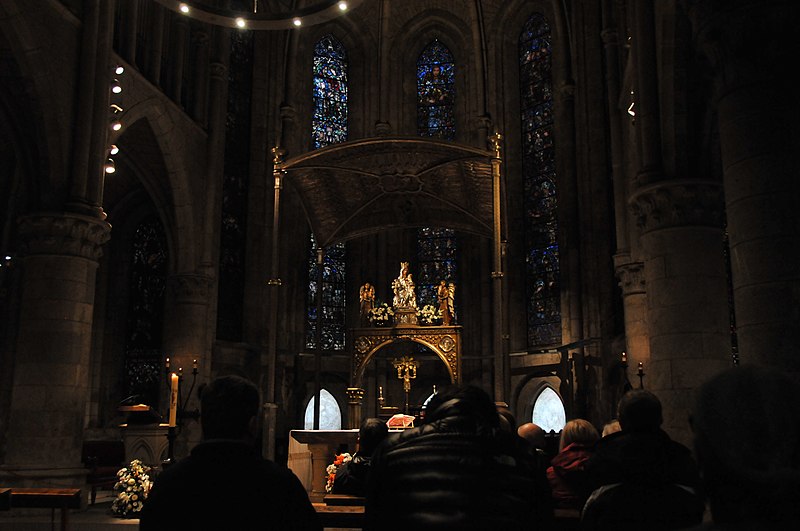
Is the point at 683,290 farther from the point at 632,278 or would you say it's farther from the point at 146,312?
the point at 146,312

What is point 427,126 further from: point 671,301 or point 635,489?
point 635,489

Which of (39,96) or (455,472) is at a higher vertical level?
(39,96)

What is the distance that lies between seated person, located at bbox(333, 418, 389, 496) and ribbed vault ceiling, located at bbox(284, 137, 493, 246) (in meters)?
7.39

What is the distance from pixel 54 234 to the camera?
11.9m

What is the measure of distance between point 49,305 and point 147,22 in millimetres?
7518

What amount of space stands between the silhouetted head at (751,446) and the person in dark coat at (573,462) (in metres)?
2.83

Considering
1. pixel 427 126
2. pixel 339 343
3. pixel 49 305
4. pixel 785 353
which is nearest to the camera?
pixel 785 353

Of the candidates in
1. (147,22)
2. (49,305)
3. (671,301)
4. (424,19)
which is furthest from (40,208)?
(424,19)

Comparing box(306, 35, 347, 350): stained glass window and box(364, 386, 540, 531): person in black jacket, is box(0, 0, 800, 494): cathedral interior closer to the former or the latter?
box(306, 35, 347, 350): stained glass window

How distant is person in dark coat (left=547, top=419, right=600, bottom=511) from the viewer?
4266mm

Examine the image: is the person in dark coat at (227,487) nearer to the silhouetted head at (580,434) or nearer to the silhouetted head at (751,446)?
the silhouetted head at (751,446)

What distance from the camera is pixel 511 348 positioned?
2062cm

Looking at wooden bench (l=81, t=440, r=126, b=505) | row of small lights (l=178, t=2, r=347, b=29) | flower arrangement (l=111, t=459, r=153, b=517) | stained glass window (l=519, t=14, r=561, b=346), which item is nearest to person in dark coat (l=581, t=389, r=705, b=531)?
flower arrangement (l=111, t=459, r=153, b=517)

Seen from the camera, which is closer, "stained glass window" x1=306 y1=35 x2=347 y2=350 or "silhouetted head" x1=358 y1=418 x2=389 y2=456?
"silhouetted head" x1=358 y1=418 x2=389 y2=456
